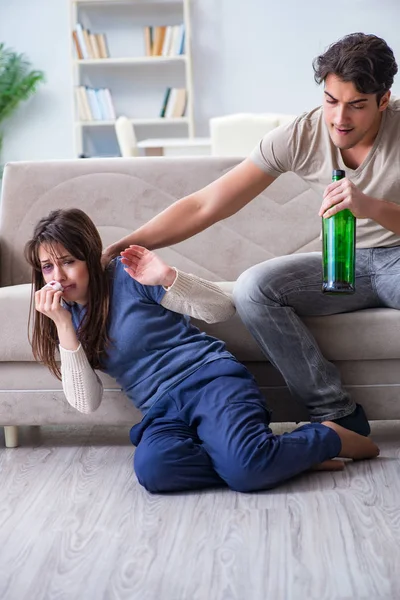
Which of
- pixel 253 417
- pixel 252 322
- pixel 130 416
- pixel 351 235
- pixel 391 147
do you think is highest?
pixel 391 147

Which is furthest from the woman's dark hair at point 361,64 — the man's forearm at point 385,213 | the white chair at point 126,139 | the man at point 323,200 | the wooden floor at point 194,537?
the white chair at point 126,139

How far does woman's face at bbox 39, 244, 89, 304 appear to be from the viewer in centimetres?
200

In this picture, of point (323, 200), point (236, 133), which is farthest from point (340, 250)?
point (236, 133)

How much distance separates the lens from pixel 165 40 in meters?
6.56

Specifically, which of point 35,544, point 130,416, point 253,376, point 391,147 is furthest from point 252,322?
point 35,544

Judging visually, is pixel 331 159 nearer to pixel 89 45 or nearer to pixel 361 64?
pixel 361 64

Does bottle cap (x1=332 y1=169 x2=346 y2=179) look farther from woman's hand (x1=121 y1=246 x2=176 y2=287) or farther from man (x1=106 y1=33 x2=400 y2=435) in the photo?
woman's hand (x1=121 y1=246 x2=176 y2=287)

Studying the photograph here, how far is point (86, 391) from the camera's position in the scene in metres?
2.03

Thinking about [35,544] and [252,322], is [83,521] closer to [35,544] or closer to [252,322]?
[35,544]

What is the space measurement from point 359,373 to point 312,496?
1.56ft

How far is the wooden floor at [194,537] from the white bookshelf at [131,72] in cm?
492

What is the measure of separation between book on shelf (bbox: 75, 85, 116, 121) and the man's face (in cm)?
487

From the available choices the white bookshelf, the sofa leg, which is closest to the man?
the sofa leg

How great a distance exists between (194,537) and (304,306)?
2.40ft
